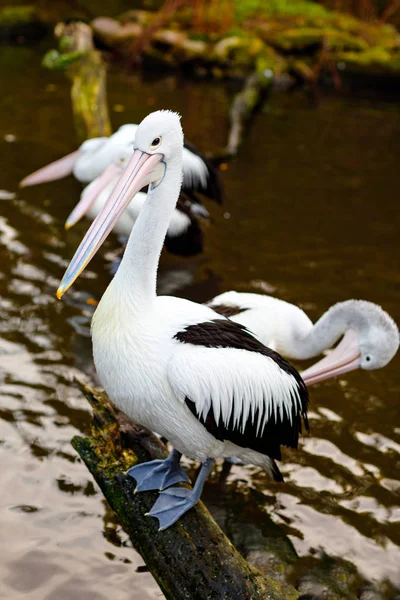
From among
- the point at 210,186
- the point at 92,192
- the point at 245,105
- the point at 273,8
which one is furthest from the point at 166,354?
the point at 273,8

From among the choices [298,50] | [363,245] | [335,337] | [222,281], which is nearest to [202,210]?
[222,281]

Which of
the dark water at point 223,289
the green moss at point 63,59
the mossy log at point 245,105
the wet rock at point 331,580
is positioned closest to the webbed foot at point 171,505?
the dark water at point 223,289

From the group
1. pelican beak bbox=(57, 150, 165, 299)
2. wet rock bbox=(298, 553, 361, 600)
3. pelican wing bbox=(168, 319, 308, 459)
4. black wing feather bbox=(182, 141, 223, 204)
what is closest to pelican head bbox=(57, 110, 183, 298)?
Answer: pelican beak bbox=(57, 150, 165, 299)

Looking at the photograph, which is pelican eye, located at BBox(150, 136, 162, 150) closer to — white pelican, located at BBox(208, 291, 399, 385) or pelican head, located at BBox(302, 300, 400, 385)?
white pelican, located at BBox(208, 291, 399, 385)

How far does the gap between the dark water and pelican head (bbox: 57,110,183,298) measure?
1.34m

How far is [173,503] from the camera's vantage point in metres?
2.77

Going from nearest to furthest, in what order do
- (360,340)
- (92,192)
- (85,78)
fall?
(360,340) → (92,192) → (85,78)

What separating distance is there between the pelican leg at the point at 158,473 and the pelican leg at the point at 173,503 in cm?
6

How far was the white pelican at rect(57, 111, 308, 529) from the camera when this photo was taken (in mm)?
2660

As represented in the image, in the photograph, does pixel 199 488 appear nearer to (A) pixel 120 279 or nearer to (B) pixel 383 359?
(A) pixel 120 279

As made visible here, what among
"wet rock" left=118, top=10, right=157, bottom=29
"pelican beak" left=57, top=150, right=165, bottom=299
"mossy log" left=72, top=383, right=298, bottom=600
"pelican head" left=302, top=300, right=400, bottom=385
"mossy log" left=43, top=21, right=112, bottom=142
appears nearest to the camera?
"mossy log" left=72, top=383, right=298, bottom=600

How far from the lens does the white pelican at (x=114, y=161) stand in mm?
5348

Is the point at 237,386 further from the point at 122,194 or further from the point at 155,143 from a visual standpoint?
the point at 155,143

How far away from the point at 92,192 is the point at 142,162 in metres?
2.41
